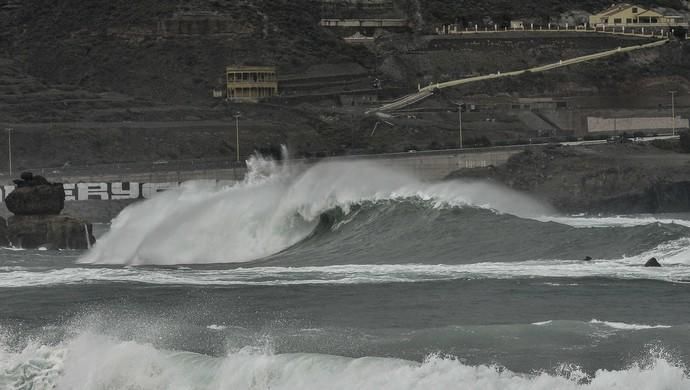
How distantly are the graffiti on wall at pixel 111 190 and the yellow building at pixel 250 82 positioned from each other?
39.2 m

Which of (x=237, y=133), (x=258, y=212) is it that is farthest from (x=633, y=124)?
(x=258, y=212)

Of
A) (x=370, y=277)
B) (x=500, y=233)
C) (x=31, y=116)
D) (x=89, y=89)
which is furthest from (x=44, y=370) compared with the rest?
(x=89, y=89)

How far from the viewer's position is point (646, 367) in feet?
106

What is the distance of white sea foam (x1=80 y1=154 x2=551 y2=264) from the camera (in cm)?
6531

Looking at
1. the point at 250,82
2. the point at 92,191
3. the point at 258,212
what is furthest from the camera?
Result: the point at 250,82

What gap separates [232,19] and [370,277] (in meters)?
109

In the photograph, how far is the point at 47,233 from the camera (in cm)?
7625

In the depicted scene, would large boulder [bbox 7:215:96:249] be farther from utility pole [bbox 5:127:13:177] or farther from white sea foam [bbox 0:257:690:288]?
utility pole [bbox 5:127:13:177]

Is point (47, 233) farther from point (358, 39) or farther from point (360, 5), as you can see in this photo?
point (360, 5)

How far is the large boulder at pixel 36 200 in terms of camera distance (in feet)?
251

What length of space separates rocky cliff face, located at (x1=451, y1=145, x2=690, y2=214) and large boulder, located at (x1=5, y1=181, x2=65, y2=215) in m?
25.9

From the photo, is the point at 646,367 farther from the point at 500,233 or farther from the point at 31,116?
the point at 31,116

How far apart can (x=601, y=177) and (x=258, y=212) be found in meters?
32.6

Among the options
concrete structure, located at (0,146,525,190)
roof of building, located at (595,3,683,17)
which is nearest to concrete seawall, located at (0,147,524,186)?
concrete structure, located at (0,146,525,190)
